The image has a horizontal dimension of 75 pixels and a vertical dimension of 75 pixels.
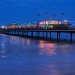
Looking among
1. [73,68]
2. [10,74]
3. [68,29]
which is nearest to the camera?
[10,74]

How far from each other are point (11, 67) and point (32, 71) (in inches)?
87.6

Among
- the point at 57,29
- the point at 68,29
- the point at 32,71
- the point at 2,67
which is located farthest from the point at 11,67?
the point at 57,29

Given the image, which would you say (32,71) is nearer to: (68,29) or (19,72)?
(19,72)

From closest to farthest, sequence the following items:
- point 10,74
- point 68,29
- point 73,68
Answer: point 10,74, point 73,68, point 68,29

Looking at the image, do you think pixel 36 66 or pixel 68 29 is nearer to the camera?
pixel 36 66

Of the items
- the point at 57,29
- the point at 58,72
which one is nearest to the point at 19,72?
the point at 58,72

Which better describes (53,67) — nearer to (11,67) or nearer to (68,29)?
(11,67)

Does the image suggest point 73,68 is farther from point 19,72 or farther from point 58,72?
point 19,72

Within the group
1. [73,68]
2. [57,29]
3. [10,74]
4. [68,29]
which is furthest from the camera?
[57,29]

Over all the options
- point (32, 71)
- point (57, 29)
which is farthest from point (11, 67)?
point (57, 29)

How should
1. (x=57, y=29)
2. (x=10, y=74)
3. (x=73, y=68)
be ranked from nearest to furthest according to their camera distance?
(x=10, y=74), (x=73, y=68), (x=57, y=29)

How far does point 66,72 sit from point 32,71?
2302 millimetres

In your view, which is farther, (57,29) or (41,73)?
(57,29)

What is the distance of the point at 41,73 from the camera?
72.2ft
